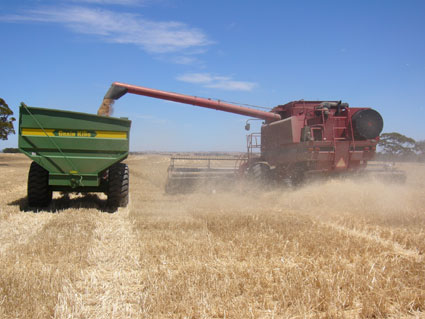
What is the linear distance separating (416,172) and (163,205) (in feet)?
34.4

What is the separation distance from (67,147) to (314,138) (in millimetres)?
5652

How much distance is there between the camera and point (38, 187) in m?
6.86

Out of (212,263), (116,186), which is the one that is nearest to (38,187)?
(116,186)

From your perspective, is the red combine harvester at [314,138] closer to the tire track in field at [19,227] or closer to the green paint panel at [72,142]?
the green paint panel at [72,142]

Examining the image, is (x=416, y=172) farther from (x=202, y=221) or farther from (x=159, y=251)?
(x=159, y=251)

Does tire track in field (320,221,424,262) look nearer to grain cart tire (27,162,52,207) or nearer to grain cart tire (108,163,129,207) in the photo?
grain cart tire (108,163,129,207)

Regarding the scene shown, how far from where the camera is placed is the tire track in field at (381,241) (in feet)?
13.5

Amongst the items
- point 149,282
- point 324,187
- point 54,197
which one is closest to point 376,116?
point 324,187

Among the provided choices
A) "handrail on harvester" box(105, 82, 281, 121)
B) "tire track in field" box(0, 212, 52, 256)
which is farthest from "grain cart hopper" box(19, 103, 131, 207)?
"handrail on harvester" box(105, 82, 281, 121)

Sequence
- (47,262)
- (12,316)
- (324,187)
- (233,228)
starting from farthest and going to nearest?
(324,187)
(233,228)
(47,262)
(12,316)

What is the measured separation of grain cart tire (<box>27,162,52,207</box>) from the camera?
6824 millimetres

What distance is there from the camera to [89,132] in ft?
22.4

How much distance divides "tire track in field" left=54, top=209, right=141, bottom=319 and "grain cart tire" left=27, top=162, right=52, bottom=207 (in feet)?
9.15

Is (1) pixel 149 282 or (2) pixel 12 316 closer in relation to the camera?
(2) pixel 12 316
